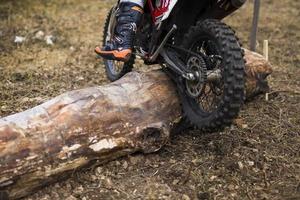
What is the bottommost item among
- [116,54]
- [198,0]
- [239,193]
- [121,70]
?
[239,193]

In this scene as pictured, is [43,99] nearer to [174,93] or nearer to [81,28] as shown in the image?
[174,93]

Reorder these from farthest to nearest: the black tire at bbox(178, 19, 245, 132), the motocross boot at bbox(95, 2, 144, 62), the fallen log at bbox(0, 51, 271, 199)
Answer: the motocross boot at bbox(95, 2, 144, 62), the black tire at bbox(178, 19, 245, 132), the fallen log at bbox(0, 51, 271, 199)

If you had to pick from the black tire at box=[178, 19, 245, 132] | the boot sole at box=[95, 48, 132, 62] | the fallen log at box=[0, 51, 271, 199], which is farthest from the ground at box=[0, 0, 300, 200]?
the boot sole at box=[95, 48, 132, 62]

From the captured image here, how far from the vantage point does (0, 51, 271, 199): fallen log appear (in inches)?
129

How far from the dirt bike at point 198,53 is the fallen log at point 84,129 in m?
0.21

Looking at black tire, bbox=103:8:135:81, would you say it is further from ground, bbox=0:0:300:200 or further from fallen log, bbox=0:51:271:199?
fallen log, bbox=0:51:271:199

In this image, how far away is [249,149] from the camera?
4.00 meters

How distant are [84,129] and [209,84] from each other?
1.06 metres

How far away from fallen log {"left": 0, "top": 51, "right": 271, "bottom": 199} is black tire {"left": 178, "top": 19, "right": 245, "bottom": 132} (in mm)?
401

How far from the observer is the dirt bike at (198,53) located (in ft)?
11.6

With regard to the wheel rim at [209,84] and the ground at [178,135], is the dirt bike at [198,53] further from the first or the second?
the ground at [178,135]

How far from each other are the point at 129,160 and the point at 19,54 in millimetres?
3178

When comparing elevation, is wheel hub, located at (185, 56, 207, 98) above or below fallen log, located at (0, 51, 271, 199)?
above

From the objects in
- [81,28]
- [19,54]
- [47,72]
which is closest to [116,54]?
[47,72]
